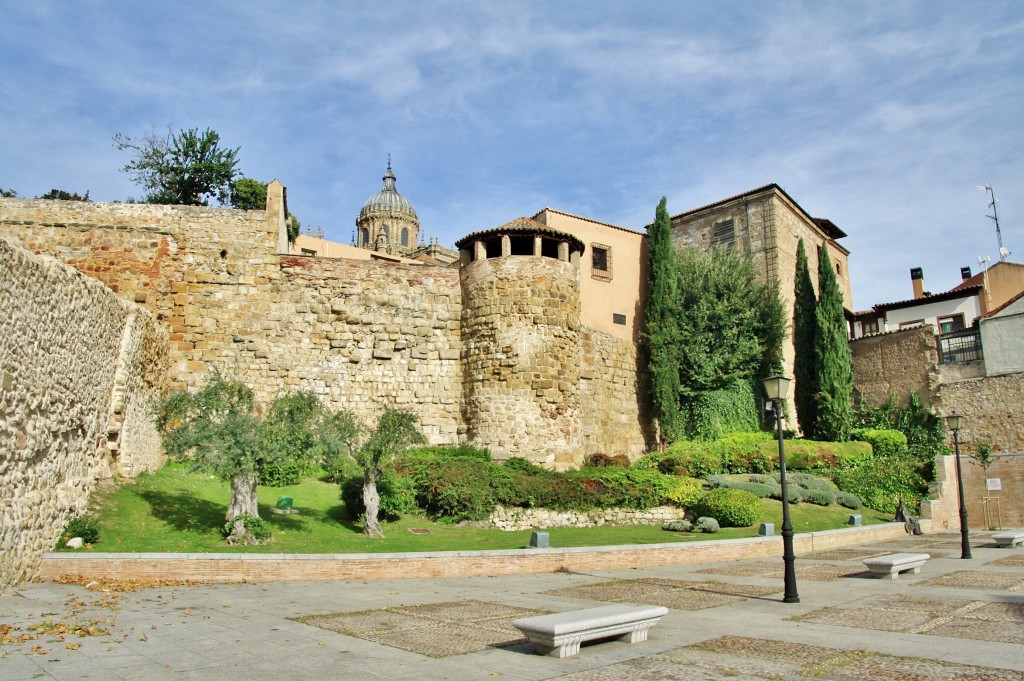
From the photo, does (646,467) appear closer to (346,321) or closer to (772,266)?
(346,321)

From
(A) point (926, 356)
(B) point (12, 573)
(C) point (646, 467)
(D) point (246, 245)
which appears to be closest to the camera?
(B) point (12, 573)

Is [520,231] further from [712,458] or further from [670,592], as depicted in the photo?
[670,592]

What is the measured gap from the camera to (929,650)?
731 centimetres

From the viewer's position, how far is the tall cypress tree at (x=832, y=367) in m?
32.1

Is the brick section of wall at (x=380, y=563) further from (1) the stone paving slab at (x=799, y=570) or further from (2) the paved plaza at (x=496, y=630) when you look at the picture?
(1) the stone paving slab at (x=799, y=570)

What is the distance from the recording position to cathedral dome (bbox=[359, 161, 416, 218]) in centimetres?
8331

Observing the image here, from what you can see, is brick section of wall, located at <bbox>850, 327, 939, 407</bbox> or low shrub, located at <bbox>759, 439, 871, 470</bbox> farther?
brick section of wall, located at <bbox>850, 327, 939, 407</bbox>

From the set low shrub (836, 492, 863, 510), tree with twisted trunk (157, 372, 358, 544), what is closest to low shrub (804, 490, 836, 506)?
low shrub (836, 492, 863, 510)

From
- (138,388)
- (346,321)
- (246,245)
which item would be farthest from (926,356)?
(138,388)

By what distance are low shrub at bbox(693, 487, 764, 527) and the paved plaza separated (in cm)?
725

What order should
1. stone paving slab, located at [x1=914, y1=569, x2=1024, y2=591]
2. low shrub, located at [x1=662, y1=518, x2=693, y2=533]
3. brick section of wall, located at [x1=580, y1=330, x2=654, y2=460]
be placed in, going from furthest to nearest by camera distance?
brick section of wall, located at [x1=580, y1=330, x2=654, y2=460] < low shrub, located at [x1=662, y1=518, x2=693, y2=533] < stone paving slab, located at [x1=914, y1=569, x2=1024, y2=591]

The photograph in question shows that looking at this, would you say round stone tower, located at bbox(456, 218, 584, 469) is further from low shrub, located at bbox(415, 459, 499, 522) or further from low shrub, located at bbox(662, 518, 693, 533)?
low shrub, located at bbox(662, 518, 693, 533)

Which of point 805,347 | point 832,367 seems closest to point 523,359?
point 832,367

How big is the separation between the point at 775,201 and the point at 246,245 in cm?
2637
